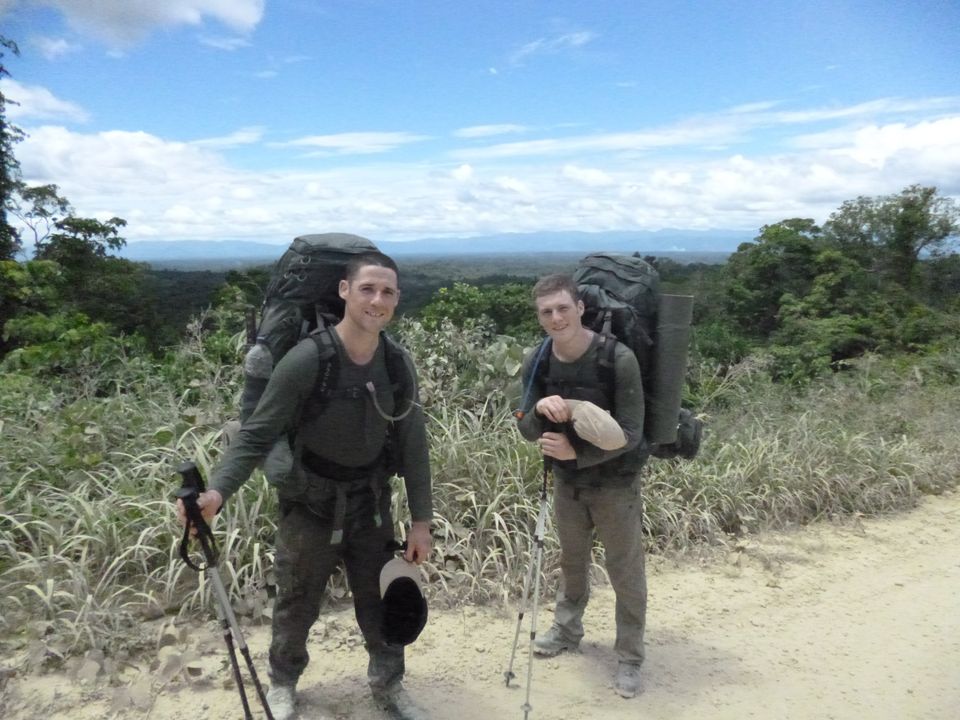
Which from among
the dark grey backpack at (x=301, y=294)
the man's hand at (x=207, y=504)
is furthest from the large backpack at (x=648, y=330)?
the man's hand at (x=207, y=504)

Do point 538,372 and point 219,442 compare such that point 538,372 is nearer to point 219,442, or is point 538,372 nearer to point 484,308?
point 219,442

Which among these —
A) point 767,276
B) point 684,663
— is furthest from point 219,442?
point 767,276

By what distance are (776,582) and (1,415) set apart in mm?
5209

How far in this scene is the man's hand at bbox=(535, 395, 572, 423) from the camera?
→ 2.96 meters

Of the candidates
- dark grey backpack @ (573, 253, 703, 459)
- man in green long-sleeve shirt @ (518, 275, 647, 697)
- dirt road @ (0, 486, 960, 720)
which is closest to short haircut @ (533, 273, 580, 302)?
man in green long-sleeve shirt @ (518, 275, 647, 697)

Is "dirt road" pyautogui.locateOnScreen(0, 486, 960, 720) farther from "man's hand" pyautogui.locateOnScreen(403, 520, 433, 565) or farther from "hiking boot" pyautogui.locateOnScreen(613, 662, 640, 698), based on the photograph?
"man's hand" pyautogui.locateOnScreen(403, 520, 433, 565)

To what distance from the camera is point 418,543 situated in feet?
9.43

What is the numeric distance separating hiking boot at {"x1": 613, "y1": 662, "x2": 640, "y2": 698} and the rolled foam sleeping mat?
3.51 feet

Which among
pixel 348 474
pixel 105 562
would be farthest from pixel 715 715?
pixel 105 562

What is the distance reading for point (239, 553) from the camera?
3893 mm

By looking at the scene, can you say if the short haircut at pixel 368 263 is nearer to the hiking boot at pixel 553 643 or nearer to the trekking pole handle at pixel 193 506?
the trekking pole handle at pixel 193 506

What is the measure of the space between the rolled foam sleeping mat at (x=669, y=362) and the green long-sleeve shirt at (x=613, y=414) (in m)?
0.14

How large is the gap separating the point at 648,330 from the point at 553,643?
62.9 inches

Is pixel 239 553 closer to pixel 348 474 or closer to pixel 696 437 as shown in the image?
pixel 348 474
